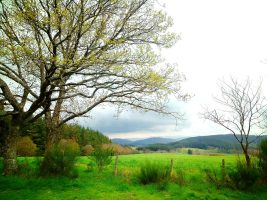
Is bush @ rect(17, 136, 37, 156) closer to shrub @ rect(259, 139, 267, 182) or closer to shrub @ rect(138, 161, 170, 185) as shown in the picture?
shrub @ rect(138, 161, 170, 185)

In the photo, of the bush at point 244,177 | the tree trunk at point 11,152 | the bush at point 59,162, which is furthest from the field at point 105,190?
the tree trunk at point 11,152

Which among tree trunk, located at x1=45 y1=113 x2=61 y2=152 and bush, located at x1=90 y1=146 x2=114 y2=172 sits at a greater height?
tree trunk, located at x1=45 y1=113 x2=61 y2=152

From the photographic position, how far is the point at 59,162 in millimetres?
17688

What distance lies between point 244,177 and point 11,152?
14.7 metres

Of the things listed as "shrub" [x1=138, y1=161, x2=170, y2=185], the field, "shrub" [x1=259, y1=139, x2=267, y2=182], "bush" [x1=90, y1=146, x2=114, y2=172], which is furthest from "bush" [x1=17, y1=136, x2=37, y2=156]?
"shrub" [x1=259, y1=139, x2=267, y2=182]

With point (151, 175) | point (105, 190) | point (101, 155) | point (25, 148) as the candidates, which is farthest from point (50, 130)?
point (25, 148)

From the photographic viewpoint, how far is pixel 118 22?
59.5ft

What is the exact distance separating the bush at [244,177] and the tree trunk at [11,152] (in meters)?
13.8

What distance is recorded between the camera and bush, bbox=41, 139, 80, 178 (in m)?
17.7

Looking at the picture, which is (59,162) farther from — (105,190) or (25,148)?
(25,148)

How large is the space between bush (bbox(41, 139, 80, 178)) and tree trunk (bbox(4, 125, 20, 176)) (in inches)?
78.6

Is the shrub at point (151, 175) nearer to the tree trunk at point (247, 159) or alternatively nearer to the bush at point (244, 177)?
the bush at point (244, 177)

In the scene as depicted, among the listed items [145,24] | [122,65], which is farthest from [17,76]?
[145,24]

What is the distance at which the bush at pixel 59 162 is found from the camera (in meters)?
17.7
